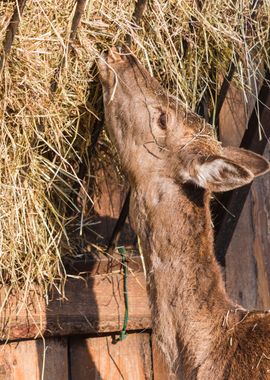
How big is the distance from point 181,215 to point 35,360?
40.8 inches

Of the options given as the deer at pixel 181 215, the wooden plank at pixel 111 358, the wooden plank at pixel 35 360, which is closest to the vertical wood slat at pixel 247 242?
the wooden plank at pixel 111 358

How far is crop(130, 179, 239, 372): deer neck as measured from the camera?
16.7 feet

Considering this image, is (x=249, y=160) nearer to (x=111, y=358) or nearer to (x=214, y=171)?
(x=214, y=171)

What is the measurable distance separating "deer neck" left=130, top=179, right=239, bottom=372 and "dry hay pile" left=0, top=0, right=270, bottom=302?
0.38m

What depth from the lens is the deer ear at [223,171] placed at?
5066 millimetres

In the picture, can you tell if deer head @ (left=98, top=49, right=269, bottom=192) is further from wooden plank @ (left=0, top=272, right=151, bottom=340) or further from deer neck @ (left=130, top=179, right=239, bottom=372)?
wooden plank @ (left=0, top=272, right=151, bottom=340)

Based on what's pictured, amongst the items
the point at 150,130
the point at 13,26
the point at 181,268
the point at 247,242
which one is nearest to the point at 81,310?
the point at 181,268

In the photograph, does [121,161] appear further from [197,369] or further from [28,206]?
[197,369]

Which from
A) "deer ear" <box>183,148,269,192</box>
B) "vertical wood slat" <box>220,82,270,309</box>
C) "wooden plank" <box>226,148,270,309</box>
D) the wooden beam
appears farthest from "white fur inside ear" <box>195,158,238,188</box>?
"wooden plank" <box>226,148,270,309</box>

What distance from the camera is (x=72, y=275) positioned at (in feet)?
18.3

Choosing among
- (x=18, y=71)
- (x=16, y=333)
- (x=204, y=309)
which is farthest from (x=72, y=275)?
(x=18, y=71)

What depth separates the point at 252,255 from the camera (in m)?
6.78

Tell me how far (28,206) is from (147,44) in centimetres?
94

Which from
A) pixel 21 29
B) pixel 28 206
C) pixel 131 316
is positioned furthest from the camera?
pixel 131 316
